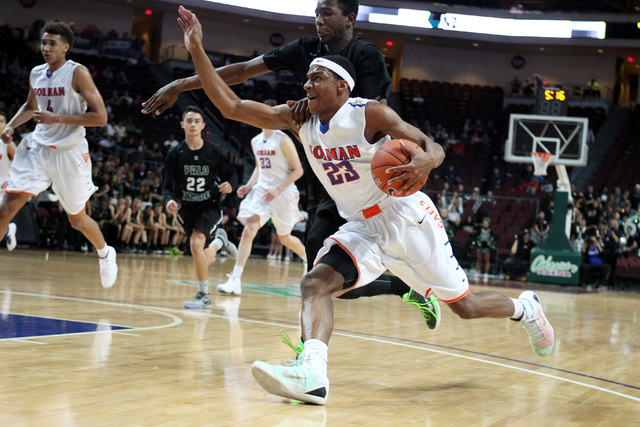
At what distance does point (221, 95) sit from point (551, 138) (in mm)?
13924

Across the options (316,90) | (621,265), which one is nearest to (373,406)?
(316,90)

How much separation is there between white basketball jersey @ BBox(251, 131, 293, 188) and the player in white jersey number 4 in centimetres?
273

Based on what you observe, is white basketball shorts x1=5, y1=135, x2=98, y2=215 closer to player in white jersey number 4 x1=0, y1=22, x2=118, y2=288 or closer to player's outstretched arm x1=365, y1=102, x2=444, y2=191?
player in white jersey number 4 x1=0, y1=22, x2=118, y2=288

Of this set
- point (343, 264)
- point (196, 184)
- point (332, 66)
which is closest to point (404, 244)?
point (343, 264)

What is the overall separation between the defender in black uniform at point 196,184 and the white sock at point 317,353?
380 centimetres

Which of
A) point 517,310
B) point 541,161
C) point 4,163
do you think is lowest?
point 517,310

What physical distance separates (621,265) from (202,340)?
47.8 feet

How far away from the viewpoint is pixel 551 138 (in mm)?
16484

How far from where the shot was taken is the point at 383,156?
137 inches

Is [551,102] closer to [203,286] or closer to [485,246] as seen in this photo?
[485,246]

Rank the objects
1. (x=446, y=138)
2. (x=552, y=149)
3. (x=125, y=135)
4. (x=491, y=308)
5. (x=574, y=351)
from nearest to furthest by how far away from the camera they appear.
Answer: (x=491, y=308) → (x=574, y=351) → (x=552, y=149) → (x=125, y=135) → (x=446, y=138)

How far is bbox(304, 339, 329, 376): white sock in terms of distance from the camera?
3.29m

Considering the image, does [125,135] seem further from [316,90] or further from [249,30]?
[316,90]

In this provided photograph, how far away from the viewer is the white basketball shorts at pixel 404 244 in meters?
3.81
